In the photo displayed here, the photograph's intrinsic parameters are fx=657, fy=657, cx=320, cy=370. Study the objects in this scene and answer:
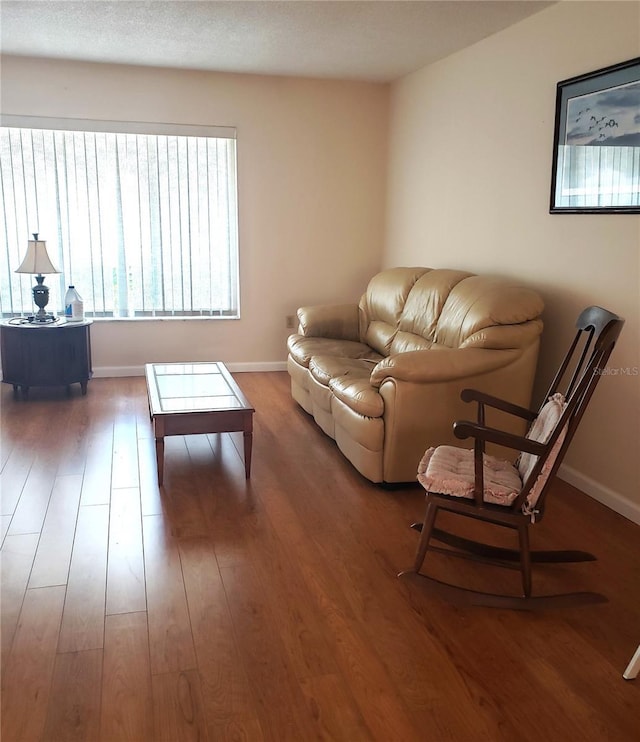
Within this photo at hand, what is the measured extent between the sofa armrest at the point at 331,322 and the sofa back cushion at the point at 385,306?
7 centimetres

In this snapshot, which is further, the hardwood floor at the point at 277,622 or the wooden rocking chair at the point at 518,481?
the wooden rocking chair at the point at 518,481

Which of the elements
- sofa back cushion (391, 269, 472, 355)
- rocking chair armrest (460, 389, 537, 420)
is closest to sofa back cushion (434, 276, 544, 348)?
sofa back cushion (391, 269, 472, 355)

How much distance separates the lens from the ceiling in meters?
3.67

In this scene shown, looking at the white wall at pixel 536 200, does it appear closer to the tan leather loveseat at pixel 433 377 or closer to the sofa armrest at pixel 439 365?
Result: the tan leather loveseat at pixel 433 377

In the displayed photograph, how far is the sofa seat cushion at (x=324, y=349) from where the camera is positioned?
4.46 metres

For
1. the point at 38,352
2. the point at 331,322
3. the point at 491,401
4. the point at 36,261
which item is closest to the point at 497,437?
the point at 491,401

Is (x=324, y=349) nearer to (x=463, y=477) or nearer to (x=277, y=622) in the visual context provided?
(x=463, y=477)

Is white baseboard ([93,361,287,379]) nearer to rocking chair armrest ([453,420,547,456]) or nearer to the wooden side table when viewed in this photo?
the wooden side table

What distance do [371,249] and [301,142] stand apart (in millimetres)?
1118

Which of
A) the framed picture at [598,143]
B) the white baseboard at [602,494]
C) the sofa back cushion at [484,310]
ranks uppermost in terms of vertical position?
the framed picture at [598,143]

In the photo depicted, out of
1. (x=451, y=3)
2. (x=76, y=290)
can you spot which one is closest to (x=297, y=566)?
(x=451, y=3)

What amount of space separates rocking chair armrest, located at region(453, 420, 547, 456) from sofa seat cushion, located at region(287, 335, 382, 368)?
2.15m

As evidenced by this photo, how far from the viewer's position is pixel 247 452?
3447mm

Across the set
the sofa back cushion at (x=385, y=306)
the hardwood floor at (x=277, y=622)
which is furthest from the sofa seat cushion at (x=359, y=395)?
the sofa back cushion at (x=385, y=306)
